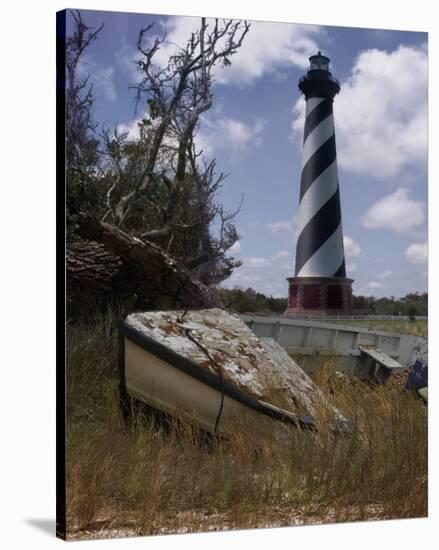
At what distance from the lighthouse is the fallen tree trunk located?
0.69 metres

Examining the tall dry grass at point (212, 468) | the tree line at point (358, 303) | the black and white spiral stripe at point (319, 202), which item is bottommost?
the tall dry grass at point (212, 468)

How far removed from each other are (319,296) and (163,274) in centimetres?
124

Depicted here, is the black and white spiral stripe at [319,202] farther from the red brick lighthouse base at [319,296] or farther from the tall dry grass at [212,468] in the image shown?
the tall dry grass at [212,468]

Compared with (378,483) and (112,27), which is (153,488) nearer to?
(378,483)

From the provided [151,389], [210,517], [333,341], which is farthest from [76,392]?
[333,341]

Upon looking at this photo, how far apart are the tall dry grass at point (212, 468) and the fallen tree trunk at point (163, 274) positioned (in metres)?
0.45

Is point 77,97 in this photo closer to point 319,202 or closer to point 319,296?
point 319,202

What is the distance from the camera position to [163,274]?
6992mm

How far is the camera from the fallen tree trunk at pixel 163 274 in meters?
6.85

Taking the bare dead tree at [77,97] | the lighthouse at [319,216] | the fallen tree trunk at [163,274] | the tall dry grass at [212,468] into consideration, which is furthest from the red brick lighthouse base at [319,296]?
the bare dead tree at [77,97]

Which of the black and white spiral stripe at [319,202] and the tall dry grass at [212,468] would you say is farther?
the black and white spiral stripe at [319,202]

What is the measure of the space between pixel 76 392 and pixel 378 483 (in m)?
2.26

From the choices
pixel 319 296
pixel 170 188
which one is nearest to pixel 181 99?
pixel 170 188

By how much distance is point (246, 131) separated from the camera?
6.97m
